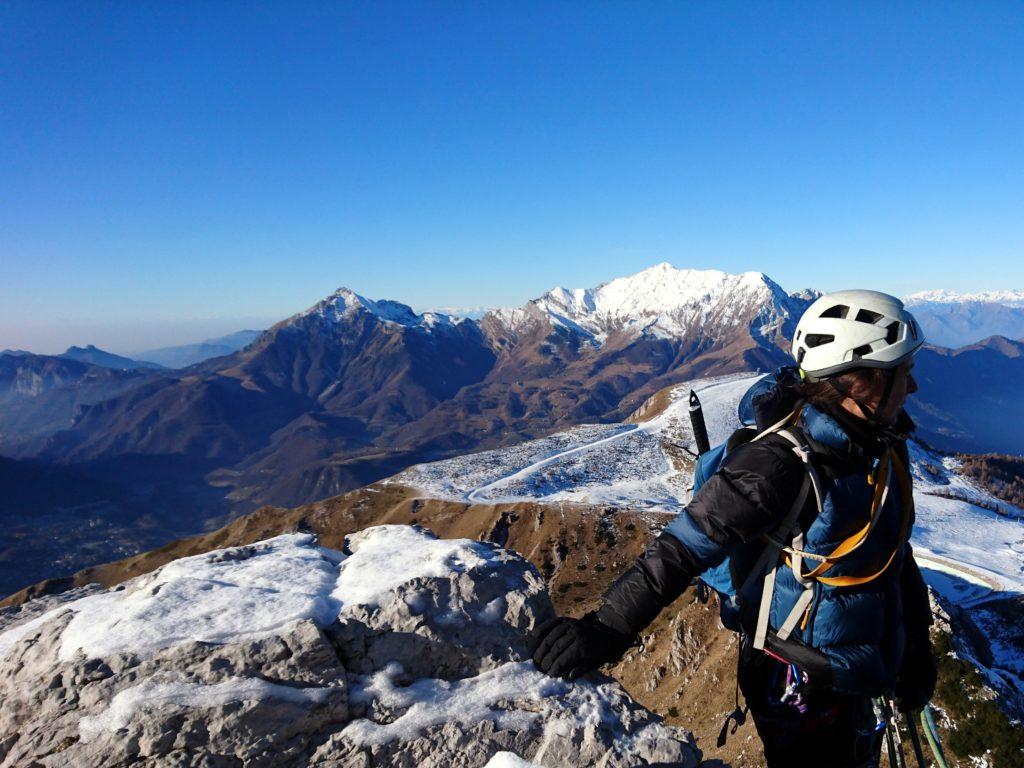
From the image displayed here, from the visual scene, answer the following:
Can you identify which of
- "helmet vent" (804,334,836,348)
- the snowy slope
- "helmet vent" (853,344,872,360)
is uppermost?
"helmet vent" (804,334,836,348)

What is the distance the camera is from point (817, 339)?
19.8 ft

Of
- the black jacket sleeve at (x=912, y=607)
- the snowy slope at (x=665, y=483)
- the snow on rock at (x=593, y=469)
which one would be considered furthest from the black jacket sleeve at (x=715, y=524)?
the snow on rock at (x=593, y=469)

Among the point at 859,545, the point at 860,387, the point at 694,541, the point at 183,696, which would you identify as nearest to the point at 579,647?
the point at 694,541

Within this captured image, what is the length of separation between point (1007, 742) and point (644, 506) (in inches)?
2367

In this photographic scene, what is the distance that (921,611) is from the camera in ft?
23.2

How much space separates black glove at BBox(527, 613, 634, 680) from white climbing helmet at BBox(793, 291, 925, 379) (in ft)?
12.1

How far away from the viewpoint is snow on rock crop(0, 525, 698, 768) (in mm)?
7195

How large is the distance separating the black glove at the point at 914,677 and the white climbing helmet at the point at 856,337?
418cm

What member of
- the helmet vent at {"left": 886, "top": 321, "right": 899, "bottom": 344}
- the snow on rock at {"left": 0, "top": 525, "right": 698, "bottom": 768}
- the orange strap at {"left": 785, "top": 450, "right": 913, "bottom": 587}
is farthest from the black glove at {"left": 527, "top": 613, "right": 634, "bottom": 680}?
the helmet vent at {"left": 886, "top": 321, "right": 899, "bottom": 344}

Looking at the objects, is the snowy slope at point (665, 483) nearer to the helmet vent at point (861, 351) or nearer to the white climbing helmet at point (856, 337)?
the white climbing helmet at point (856, 337)

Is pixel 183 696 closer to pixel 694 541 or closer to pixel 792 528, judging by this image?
pixel 694 541

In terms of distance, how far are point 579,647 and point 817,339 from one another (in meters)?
4.34

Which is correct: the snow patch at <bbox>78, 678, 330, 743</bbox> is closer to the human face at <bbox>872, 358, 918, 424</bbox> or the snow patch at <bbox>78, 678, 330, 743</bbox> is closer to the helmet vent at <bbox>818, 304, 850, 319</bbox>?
the human face at <bbox>872, 358, 918, 424</bbox>

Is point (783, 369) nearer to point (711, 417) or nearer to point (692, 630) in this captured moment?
point (692, 630)
